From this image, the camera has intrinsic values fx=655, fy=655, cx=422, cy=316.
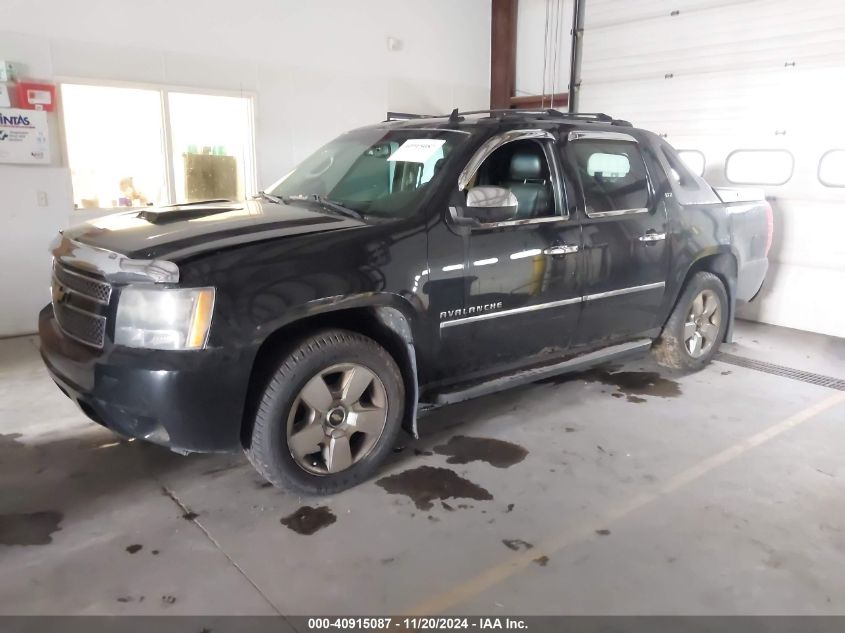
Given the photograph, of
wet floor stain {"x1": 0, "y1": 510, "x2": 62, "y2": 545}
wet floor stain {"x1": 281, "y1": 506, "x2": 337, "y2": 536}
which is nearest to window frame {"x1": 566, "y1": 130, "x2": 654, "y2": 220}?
wet floor stain {"x1": 281, "y1": 506, "x2": 337, "y2": 536}

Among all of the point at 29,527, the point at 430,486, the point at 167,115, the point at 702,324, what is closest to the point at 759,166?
the point at 702,324

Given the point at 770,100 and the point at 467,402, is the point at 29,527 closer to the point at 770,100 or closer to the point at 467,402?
the point at 467,402

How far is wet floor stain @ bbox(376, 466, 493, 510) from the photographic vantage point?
3.21 metres

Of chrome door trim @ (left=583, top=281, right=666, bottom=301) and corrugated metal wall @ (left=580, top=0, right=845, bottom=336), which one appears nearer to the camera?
chrome door trim @ (left=583, top=281, right=666, bottom=301)

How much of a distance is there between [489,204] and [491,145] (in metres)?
0.41

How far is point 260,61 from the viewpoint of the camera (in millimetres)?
6957

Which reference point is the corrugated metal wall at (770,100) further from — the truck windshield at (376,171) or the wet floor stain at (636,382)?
the truck windshield at (376,171)

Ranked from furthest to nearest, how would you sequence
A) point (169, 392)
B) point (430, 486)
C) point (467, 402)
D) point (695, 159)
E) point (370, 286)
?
point (695, 159), point (467, 402), point (430, 486), point (370, 286), point (169, 392)

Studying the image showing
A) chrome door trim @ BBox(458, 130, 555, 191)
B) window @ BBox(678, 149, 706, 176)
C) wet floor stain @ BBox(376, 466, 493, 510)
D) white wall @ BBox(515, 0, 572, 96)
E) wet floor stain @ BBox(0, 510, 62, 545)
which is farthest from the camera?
white wall @ BBox(515, 0, 572, 96)

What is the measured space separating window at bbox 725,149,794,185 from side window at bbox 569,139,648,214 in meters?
2.84

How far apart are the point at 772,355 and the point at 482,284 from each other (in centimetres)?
356

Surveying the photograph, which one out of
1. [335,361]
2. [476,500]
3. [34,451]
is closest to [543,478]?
[476,500]

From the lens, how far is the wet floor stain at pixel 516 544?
2811 mm

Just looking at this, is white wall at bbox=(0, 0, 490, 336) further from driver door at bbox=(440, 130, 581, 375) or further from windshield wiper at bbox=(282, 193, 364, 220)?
driver door at bbox=(440, 130, 581, 375)
